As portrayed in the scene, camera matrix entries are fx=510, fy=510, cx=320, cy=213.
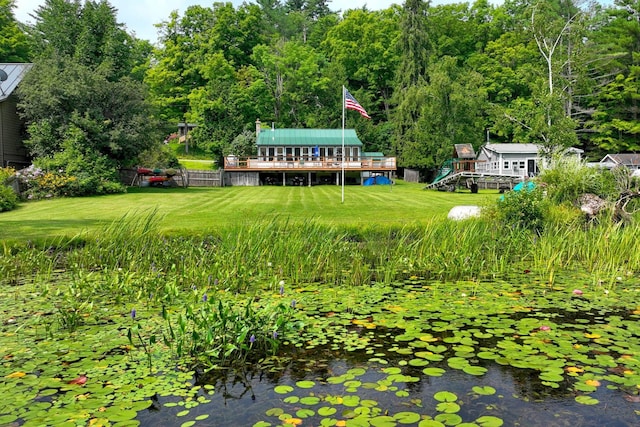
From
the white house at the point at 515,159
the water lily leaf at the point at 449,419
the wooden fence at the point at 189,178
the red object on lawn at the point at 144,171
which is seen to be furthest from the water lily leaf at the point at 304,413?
the white house at the point at 515,159

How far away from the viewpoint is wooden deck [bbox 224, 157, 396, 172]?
3822 centimetres

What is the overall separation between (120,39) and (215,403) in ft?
109

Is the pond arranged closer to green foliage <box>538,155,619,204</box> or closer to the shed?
green foliage <box>538,155,619,204</box>

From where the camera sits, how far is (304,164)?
3838cm

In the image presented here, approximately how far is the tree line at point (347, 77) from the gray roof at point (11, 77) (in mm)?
1633

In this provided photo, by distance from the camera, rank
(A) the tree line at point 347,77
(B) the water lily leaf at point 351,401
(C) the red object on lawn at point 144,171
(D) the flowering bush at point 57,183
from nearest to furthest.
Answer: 1. (B) the water lily leaf at point 351,401
2. (D) the flowering bush at point 57,183
3. (A) the tree line at point 347,77
4. (C) the red object on lawn at point 144,171

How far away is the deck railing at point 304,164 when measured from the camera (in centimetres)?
3822

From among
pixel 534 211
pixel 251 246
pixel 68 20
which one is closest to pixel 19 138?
pixel 68 20

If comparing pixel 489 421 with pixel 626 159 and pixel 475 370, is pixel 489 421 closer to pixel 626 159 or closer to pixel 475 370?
pixel 475 370

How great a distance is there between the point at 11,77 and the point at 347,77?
3373 cm

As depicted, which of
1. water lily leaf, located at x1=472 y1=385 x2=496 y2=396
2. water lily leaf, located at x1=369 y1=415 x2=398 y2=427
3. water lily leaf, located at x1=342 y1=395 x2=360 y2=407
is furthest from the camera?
water lily leaf, located at x1=472 y1=385 x2=496 y2=396

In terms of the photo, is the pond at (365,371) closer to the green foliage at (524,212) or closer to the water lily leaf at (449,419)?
the water lily leaf at (449,419)

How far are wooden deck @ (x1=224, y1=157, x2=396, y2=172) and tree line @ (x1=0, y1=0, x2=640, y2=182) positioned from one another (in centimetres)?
359

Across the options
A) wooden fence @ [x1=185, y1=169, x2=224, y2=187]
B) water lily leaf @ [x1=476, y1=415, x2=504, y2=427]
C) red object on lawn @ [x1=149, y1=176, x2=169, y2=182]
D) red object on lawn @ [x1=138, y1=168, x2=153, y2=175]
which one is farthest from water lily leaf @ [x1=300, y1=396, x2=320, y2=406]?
wooden fence @ [x1=185, y1=169, x2=224, y2=187]
